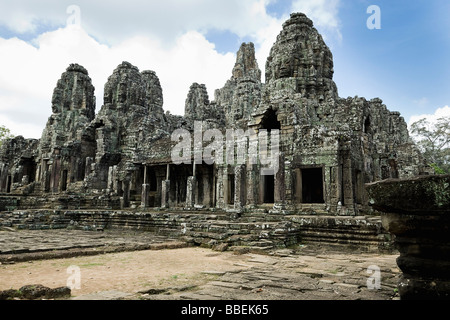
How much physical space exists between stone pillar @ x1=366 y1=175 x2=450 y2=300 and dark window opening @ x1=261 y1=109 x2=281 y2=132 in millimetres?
12959

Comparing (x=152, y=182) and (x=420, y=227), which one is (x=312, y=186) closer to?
(x=152, y=182)

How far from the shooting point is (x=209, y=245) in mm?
9070

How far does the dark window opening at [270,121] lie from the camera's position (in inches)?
635

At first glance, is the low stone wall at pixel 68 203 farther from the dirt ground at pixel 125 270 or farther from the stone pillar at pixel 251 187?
the dirt ground at pixel 125 270

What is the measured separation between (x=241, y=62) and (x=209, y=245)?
2271 inches

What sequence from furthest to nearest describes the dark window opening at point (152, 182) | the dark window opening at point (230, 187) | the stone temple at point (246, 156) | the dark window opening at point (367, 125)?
the dark window opening at point (152, 182) → the dark window opening at point (230, 187) → the dark window opening at point (367, 125) → the stone temple at point (246, 156)

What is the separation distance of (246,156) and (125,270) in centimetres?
1071

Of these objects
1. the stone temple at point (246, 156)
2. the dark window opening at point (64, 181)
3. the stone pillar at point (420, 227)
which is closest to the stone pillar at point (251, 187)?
the stone temple at point (246, 156)

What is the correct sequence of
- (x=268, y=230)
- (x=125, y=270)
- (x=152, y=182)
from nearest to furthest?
(x=125, y=270)
(x=268, y=230)
(x=152, y=182)

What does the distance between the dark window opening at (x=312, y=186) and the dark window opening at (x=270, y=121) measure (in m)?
3.65

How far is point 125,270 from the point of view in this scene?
570 centimetres

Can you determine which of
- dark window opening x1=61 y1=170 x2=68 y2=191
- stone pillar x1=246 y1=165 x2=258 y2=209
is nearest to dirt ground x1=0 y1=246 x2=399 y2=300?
stone pillar x1=246 y1=165 x2=258 y2=209

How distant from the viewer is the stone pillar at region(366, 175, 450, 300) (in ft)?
9.80

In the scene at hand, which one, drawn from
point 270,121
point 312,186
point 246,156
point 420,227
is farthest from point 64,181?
point 420,227
